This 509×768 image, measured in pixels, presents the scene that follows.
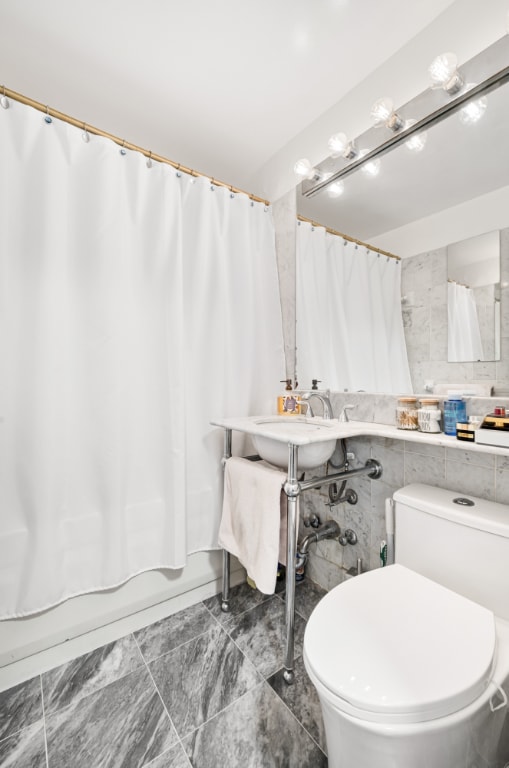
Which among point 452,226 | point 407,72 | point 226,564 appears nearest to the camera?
point 452,226

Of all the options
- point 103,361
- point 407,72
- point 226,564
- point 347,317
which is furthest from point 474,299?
point 226,564

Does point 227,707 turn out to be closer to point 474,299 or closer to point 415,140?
point 474,299

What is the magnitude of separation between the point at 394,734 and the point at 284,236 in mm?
1875

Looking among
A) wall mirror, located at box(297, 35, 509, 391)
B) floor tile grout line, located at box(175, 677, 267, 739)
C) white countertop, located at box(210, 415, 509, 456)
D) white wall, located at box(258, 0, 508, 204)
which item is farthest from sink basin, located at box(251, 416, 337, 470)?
white wall, located at box(258, 0, 508, 204)

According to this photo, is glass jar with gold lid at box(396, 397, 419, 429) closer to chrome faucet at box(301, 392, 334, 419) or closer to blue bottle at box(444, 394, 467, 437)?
blue bottle at box(444, 394, 467, 437)

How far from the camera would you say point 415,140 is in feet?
3.90

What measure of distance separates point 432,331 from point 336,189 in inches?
33.4

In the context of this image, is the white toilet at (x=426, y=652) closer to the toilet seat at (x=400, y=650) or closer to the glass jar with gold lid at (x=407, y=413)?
the toilet seat at (x=400, y=650)

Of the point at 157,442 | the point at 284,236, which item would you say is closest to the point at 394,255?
the point at 284,236

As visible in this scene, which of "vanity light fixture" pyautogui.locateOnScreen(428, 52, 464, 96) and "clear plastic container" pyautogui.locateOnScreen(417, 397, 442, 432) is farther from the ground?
"vanity light fixture" pyautogui.locateOnScreen(428, 52, 464, 96)

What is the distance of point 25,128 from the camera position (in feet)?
3.68

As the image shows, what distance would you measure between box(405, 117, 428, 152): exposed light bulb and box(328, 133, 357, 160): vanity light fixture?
0.23 metres

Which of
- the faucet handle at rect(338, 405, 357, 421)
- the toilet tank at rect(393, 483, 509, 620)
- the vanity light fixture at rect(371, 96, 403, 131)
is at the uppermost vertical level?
the vanity light fixture at rect(371, 96, 403, 131)

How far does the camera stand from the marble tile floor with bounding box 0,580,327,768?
895mm
